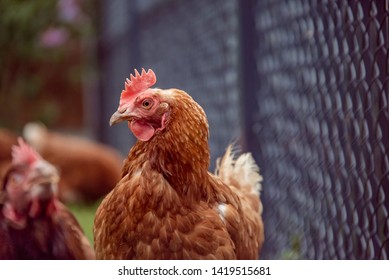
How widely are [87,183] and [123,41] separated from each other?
85 centimetres

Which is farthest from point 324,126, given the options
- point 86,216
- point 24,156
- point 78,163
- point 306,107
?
point 78,163

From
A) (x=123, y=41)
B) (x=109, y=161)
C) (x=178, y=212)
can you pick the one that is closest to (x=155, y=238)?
(x=178, y=212)

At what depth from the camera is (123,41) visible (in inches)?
94.0

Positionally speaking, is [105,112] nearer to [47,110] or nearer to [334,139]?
[47,110]

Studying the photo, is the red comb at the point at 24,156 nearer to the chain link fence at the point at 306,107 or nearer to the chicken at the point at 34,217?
the chicken at the point at 34,217

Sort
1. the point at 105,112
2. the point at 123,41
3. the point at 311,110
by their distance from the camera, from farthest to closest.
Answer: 1. the point at 123,41
2. the point at 105,112
3. the point at 311,110

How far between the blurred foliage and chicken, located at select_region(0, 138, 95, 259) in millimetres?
383

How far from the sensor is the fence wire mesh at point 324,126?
1142mm

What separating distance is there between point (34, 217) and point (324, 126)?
53 cm

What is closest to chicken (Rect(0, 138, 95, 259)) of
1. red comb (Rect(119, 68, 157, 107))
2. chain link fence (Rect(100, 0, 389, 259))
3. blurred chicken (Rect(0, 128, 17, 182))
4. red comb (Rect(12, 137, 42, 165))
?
red comb (Rect(12, 137, 42, 165))

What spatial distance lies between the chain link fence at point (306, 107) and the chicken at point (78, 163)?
0.15 metres

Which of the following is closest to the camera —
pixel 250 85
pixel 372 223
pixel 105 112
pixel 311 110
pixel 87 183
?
pixel 372 223

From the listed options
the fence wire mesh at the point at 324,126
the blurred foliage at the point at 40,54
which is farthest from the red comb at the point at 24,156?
the fence wire mesh at the point at 324,126
